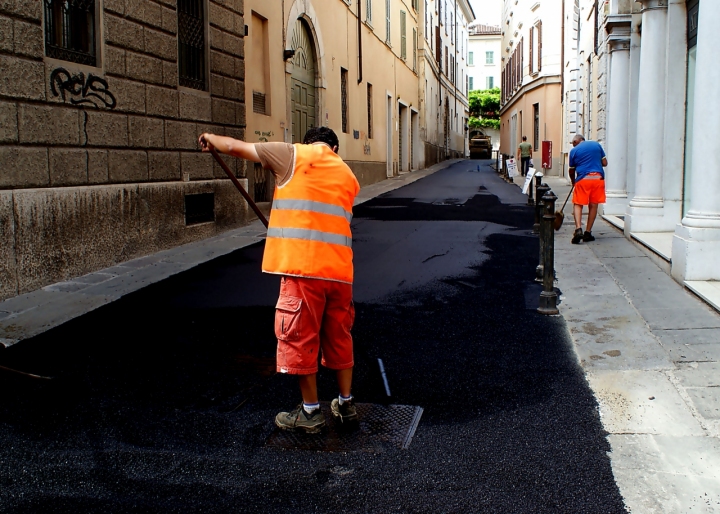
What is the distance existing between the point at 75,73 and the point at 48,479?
5680mm

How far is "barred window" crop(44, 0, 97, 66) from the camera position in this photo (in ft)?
25.1

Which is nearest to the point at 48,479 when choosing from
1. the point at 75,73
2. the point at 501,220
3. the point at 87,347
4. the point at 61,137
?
the point at 87,347

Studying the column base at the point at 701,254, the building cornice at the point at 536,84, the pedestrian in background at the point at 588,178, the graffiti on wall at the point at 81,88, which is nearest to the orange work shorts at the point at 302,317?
the column base at the point at 701,254

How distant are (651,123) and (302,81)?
8734 mm

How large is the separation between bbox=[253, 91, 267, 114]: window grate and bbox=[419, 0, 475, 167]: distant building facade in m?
22.8

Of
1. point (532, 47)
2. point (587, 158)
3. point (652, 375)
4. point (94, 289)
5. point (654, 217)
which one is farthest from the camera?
point (532, 47)

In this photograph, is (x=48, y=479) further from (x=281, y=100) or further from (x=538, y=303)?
(x=281, y=100)

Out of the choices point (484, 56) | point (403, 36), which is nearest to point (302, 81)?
point (403, 36)

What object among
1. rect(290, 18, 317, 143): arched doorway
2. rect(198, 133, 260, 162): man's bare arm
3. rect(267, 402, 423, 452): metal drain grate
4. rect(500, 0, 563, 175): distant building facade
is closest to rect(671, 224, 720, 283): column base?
rect(267, 402, 423, 452): metal drain grate

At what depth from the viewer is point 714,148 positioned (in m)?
7.05

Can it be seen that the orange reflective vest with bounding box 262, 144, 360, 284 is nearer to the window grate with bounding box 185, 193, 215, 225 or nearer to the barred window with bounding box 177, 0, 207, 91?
the window grate with bounding box 185, 193, 215, 225

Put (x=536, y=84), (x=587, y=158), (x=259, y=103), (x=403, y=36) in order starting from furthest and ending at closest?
(x=403, y=36)
(x=536, y=84)
(x=259, y=103)
(x=587, y=158)

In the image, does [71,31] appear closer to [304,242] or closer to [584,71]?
[304,242]

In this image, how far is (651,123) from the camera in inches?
407
